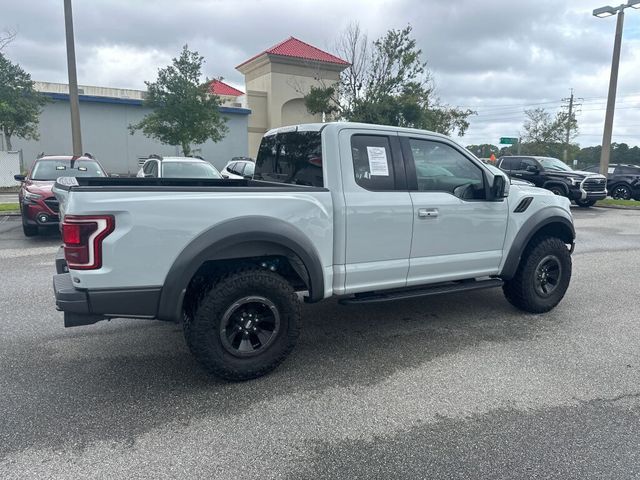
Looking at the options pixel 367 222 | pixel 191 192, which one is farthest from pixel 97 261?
pixel 367 222

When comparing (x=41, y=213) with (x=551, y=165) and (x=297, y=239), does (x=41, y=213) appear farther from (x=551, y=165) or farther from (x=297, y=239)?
(x=551, y=165)

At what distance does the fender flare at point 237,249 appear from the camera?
318cm

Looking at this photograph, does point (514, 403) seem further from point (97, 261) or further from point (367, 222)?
point (97, 261)

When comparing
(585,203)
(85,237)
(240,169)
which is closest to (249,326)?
(85,237)

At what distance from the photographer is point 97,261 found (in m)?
3.00

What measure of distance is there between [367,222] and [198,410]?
74.2 inches

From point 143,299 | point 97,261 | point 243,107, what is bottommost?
point 143,299

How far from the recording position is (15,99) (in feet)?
66.3

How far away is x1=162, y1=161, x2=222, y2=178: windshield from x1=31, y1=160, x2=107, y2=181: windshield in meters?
1.43

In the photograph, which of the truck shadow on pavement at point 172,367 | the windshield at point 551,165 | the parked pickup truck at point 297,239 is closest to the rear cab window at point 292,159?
the parked pickup truck at point 297,239

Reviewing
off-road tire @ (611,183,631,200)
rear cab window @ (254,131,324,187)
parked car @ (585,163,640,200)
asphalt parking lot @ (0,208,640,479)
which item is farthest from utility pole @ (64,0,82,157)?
off-road tire @ (611,183,631,200)

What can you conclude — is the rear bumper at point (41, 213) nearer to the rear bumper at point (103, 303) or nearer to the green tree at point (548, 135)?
the rear bumper at point (103, 303)

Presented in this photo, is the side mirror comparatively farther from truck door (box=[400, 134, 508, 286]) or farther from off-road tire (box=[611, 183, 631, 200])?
off-road tire (box=[611, 183, 631, 200])

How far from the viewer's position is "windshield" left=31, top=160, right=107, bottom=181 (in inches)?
389
